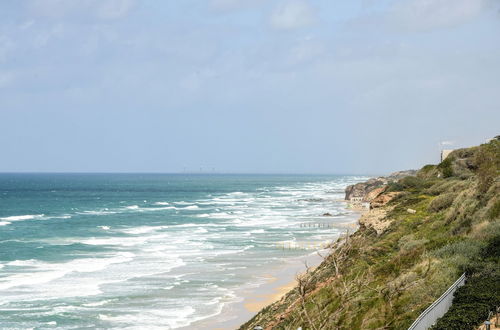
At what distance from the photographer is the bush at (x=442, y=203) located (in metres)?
33.5

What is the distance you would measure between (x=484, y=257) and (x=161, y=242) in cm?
4355

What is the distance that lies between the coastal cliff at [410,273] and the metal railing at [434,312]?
21 cm

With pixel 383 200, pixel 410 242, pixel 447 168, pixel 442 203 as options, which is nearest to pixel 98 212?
pixel 447 168

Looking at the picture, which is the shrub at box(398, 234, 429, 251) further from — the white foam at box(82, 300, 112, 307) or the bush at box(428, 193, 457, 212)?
the white foam at box(82, 300, 112, 307)

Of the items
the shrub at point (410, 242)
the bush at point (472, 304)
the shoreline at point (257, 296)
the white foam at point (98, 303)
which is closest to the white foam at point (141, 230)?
the shoreline at point (257, 296)

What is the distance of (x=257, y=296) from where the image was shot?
34.5 meters

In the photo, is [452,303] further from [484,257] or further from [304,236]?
[304,236]

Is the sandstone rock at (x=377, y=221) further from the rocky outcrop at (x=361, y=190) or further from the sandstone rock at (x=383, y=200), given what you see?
the rocky outcrop at (x=361, y=190)

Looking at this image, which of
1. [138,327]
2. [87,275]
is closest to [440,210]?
[138,327]

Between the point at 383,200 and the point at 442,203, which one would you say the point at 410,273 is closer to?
the point at 442,203

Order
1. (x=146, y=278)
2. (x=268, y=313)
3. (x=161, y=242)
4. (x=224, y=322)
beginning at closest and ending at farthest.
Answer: (x=268, y=313) < (x=224, y=322) < (x=146, y=278) < (x=161, y=242)

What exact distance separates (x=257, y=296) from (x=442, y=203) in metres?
11.9

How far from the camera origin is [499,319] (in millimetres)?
13656

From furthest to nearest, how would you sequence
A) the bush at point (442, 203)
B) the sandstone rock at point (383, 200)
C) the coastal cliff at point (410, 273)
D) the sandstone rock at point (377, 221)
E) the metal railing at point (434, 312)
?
the sandstone rock at point (383, 200) < the sandstone rock at point (377, 221) < the bush at point (442, 203) < the coastal cliff at point (410, 273) < the metal railing at point (434, 312)
